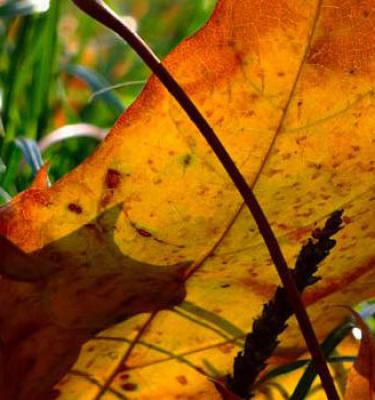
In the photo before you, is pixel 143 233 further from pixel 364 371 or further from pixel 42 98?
pixel 42 98

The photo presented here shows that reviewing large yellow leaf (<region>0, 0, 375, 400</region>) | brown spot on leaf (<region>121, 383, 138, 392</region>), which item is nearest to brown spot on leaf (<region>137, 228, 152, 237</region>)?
large yellow leaf (<region>0, 0, 375, 400</region>)

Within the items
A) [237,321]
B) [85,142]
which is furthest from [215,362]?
[85,142]

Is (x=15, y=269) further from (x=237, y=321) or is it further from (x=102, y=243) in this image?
(x=237, y=321)

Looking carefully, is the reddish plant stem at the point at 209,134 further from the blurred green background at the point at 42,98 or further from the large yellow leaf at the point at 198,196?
the blurred green background at the point at 42,98

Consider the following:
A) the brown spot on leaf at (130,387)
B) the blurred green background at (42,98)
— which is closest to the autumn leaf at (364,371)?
the brown spot on leaf at (130,387)

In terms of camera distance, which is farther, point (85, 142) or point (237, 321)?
point (85, 142)

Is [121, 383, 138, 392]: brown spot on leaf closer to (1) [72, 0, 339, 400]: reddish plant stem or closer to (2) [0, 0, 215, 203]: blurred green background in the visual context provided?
(1) [72, 0, 339, 400]: reddish plant stem
